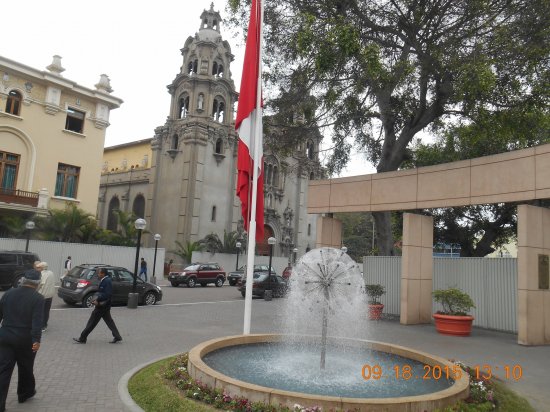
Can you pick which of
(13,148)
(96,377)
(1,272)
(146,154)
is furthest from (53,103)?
(96,377)

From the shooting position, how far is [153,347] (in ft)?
34.4

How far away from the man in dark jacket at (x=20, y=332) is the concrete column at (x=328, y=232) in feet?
44.8

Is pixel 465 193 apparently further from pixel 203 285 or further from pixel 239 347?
pixel 203 285

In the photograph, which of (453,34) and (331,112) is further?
(331,112)

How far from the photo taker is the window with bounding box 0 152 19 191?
2983 cm

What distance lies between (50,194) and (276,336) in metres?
27.2

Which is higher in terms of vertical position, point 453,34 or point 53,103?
point 53,103

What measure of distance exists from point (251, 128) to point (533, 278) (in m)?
8.97

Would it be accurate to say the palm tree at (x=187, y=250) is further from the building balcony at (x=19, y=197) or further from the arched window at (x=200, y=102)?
the arched window at (x=200, y=102)

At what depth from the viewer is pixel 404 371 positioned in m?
7.75

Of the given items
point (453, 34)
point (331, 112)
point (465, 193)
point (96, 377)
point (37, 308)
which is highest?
point (453, 34)

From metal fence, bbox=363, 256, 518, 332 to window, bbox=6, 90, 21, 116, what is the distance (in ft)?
87.3

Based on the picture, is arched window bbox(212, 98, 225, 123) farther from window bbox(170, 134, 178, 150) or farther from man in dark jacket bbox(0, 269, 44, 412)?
man in dark jacket bbox(0, 269, 44, 412)

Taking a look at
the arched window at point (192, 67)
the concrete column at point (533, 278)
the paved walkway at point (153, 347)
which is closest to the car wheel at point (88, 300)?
the paved walkway at point (153, 347)
